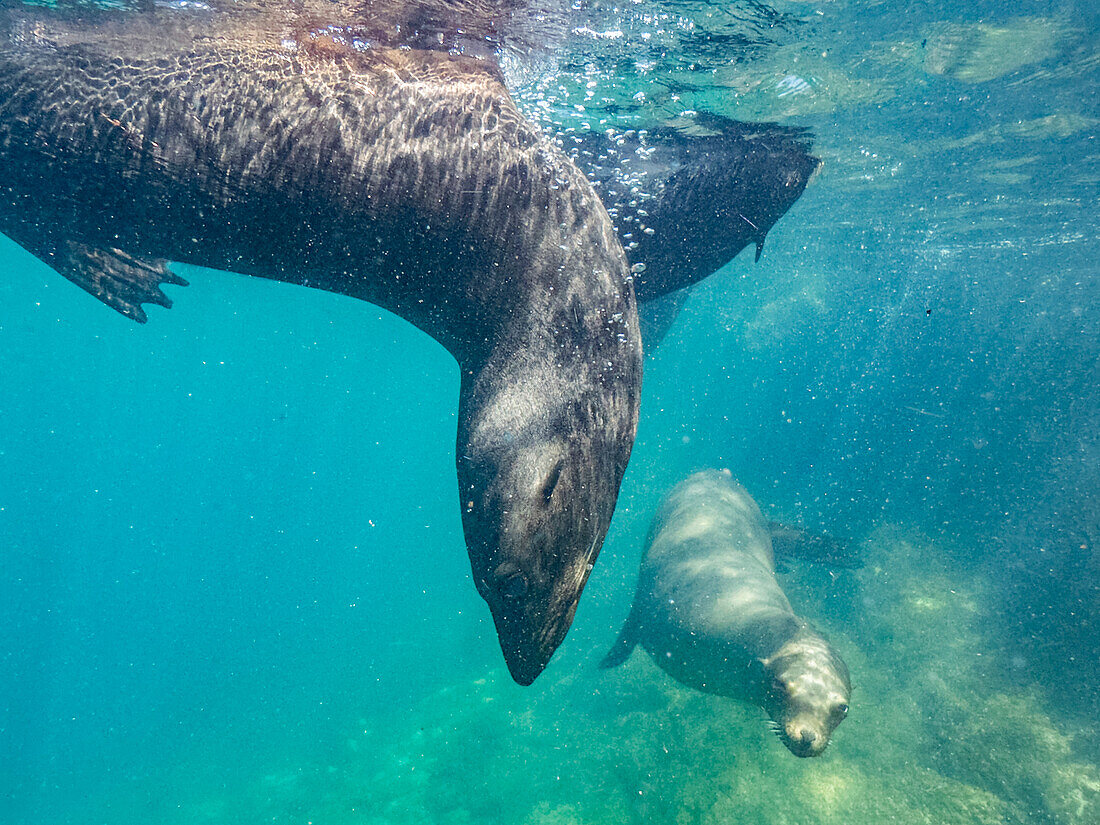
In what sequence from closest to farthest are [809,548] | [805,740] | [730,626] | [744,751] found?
1. [805,740]
2. [730,626]
3. [744,751]
4. [809,548]

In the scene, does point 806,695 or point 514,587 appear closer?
point 514,587

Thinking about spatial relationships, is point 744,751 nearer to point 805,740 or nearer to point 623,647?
point 623,647

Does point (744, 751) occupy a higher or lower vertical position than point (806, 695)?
lower

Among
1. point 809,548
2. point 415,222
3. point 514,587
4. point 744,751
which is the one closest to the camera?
point 514,587

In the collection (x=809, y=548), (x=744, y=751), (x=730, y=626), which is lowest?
(x=744, y=751)

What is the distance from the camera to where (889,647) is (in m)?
11.5

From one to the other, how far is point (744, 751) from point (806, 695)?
3923 mm

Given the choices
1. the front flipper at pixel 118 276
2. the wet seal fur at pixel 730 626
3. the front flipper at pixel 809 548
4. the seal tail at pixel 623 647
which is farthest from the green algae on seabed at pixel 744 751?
the front flipper at pixel 118 276

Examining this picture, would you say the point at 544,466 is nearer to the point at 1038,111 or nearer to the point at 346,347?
the point at 1038,111

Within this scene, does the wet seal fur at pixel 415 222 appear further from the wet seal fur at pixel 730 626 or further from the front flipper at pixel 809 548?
the front flipper at pixel 809 548

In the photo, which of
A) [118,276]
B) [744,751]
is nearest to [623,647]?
[744,751]

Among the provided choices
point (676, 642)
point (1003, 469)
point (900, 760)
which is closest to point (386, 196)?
point (676, 642)

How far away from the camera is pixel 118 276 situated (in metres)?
3.78

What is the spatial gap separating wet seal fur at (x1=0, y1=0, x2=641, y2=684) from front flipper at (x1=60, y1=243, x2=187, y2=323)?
0.21 meters
